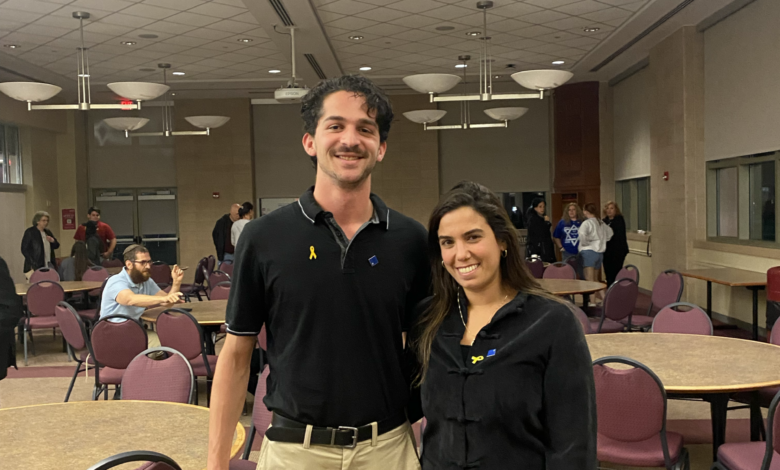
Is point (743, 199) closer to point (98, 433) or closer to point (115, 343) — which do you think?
point (115, 343)

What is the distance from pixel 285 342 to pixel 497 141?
13.5 metres

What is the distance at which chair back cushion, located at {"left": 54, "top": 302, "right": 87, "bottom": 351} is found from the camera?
4949 millimetres

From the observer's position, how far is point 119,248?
15.0 meters

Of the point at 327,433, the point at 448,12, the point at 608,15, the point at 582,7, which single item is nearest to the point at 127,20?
the point at 448,12

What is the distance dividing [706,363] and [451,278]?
230cm

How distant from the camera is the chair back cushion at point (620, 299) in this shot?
5766 mm

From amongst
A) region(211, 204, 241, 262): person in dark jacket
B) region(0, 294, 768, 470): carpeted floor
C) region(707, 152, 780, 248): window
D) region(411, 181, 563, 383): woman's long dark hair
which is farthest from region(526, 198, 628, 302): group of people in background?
region(411, 181, 563, 383): woman's long dark hair

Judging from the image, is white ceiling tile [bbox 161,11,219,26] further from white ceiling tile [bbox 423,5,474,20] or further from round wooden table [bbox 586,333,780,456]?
round wooden table [bbox 586,333,780,456]

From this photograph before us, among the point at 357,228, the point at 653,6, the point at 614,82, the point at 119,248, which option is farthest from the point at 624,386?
the point at 119,248

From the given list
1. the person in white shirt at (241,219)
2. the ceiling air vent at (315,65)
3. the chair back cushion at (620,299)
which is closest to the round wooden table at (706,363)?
the chair back cushion at (620,299)

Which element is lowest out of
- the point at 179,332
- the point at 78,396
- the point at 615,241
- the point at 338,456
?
the point at 78,396

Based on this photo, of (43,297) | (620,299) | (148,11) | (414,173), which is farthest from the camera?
(414,173)

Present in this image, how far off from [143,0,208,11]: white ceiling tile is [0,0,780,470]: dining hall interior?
0.07 m

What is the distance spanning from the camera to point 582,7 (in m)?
8.11
